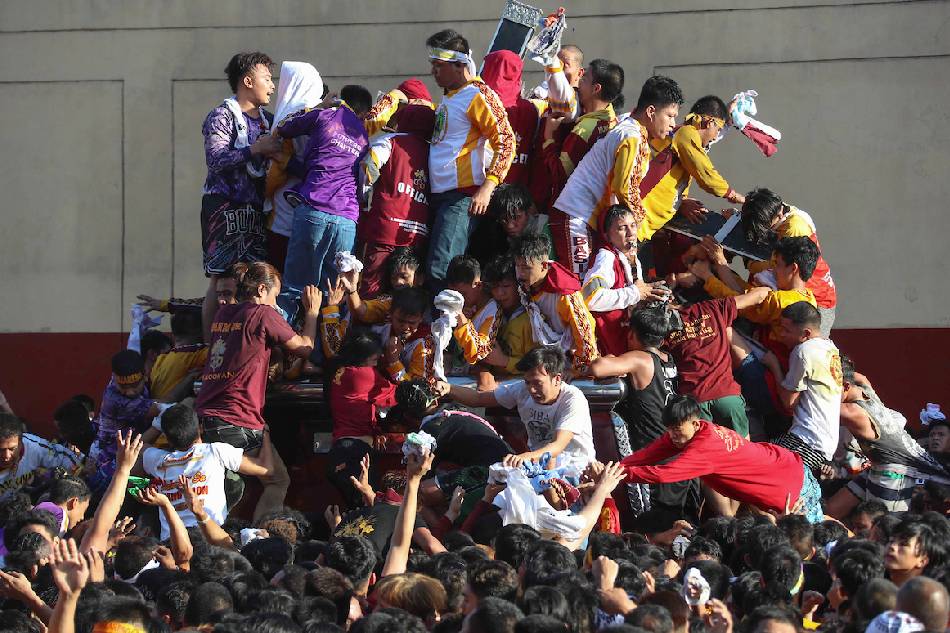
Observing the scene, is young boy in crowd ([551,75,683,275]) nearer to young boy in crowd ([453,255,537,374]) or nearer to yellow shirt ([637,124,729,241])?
yellow shirt ([637,124,729,241])

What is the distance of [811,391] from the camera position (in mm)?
7836

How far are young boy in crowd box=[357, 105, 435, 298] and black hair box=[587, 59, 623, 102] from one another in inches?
45.0

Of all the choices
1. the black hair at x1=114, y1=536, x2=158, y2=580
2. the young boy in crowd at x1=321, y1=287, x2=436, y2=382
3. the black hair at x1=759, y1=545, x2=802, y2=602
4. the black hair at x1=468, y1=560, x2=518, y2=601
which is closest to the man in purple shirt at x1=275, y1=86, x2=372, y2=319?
the young boy in crowd at x1=321, y1=287, x2=436, y2=382

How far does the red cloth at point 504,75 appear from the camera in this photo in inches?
344

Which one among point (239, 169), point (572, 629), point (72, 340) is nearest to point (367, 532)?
point (572, 629)

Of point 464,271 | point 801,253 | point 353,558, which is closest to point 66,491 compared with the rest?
point 353,558

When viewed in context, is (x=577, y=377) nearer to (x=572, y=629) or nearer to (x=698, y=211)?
(x=698, y=211)

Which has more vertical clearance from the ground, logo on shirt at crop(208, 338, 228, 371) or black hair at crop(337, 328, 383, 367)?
black hair at crop(337, 328, 383, 367)

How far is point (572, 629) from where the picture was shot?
4.54 metres

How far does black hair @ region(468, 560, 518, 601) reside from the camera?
488 centimetres

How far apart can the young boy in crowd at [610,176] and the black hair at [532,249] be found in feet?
1.83

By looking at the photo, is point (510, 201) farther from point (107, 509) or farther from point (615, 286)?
point (107, 509)

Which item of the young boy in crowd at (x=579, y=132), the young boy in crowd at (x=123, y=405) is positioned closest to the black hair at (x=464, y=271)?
the young boy in crowd at (x=579, y=132)

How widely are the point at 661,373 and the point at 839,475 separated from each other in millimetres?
1356
